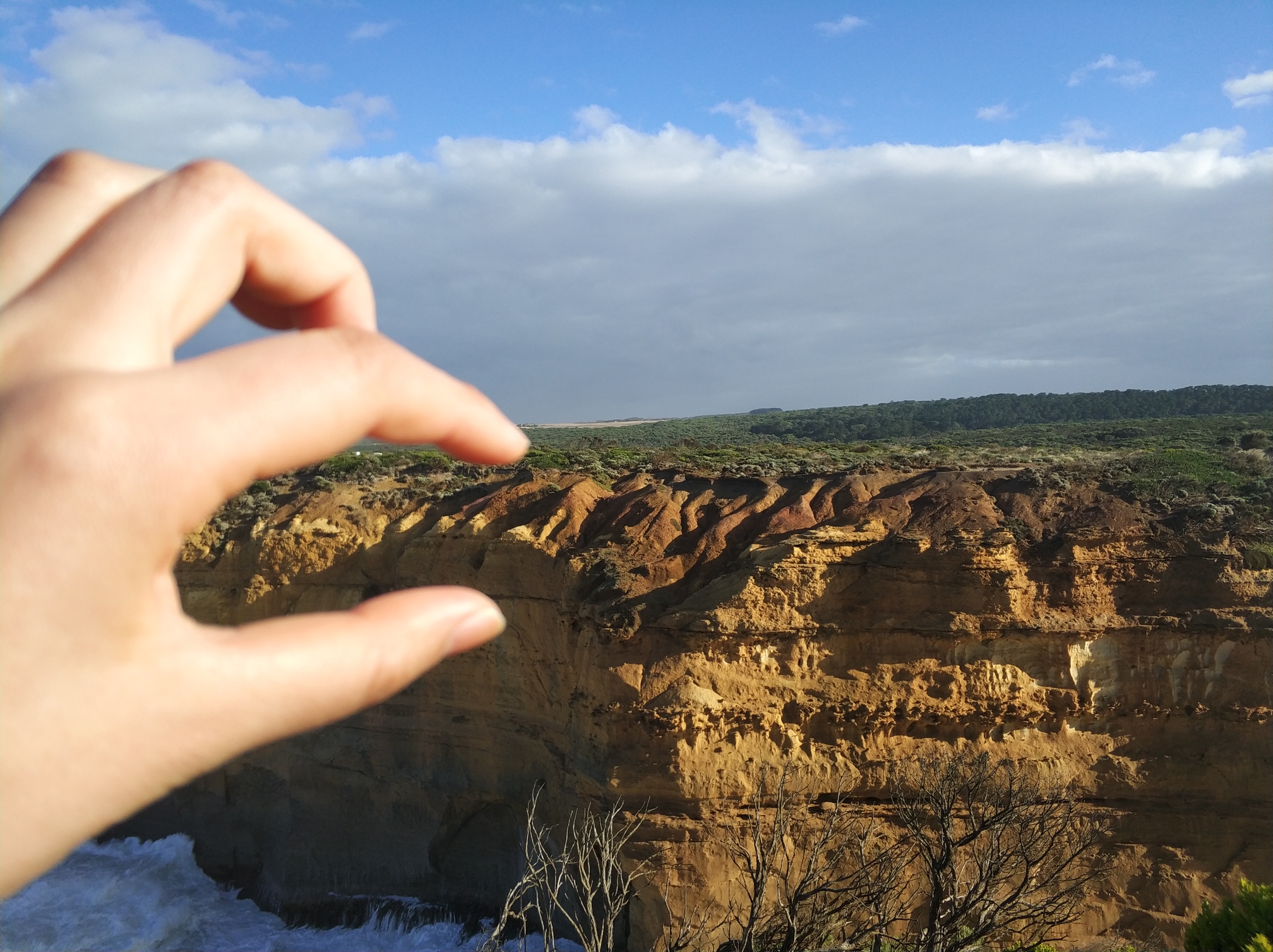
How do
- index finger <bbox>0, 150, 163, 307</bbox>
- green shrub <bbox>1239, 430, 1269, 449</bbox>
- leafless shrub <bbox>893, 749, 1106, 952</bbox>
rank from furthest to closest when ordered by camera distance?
1. green shrub <bbox>1239, 430, 1269, 449</bbox>
2. leafless shrub <bbox>893, 749, 1106, 952</bbox>
3. index finger <bbox>0, 150, 163, 307</bbox>

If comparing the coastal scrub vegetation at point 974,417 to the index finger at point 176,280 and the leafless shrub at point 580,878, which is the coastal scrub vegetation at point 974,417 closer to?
the leafless shrub at point 580,878

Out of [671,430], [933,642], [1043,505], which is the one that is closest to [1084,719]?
[933,642]

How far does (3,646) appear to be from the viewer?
129 cm

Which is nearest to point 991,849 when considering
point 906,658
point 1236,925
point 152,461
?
point 1236,925

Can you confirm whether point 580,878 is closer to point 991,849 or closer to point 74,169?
point 991,849

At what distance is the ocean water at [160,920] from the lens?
17.9 metres

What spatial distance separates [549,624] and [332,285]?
14934 millimetres

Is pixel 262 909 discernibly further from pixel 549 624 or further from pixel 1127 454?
pixel 1127 454

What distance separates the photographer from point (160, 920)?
19359 millimetres

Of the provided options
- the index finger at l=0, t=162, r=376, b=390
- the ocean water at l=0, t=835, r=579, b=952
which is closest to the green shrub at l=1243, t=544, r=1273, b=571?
the ocean water at l=0, t=835, r=579, b=952

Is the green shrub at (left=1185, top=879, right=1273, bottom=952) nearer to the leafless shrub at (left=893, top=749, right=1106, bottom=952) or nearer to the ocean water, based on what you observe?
the leafless shrub at (left=893, top=749, right=1106, bottom=952)

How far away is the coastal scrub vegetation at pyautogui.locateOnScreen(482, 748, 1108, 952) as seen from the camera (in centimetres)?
969

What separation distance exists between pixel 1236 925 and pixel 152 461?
438 inches

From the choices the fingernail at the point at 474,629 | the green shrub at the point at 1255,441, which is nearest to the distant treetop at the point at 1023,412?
the green shrub at the point at 1255,441
